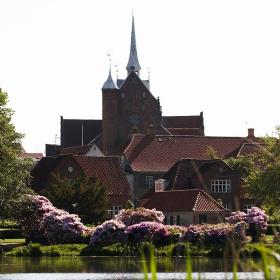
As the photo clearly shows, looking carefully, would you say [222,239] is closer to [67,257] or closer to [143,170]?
[67,257]

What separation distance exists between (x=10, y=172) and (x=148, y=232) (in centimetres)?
937

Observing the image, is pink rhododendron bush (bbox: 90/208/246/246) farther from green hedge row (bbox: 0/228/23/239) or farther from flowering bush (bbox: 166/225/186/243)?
green hedge row (bbox: 0/228/23/239)

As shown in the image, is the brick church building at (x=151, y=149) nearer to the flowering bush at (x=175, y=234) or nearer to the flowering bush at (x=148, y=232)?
the flowering bush at (x=175, y=234)

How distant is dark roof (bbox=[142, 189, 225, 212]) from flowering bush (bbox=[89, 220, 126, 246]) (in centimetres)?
1423

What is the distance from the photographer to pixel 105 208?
7188 centimetres

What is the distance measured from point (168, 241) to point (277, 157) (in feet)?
57.8

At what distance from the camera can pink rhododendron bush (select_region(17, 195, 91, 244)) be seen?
62.0m

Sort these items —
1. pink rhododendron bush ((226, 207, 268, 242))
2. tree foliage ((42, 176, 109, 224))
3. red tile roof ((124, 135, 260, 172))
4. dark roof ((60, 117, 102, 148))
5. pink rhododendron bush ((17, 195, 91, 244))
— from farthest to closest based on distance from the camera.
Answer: dark roof ((60, 117, 102, 148)) → red tile roof ((124, 135, 260, 172)) → tree foliage ((42, 176, 109, 224)) → pink rhododendron bush ((17, 195, 91, 244)) → pink rhododendron bush ((226, 207, 268, 242))

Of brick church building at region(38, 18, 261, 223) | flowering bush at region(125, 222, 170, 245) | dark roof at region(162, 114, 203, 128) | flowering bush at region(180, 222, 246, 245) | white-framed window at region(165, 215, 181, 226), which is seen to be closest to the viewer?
flowering bush at region(180, 222, 246, 245)

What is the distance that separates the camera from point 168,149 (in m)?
112

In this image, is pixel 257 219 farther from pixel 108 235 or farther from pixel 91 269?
pixel 91 269

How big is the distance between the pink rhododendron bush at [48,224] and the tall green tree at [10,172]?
5.89 ft

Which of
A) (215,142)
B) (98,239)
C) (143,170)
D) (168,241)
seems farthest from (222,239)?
(215,142)

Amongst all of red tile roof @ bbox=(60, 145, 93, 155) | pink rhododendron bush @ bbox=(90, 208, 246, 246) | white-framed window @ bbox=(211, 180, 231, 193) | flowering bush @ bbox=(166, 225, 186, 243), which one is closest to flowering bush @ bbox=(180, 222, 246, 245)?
pink rhododendron bush @ bbox=(90, 208, 246, 246)
